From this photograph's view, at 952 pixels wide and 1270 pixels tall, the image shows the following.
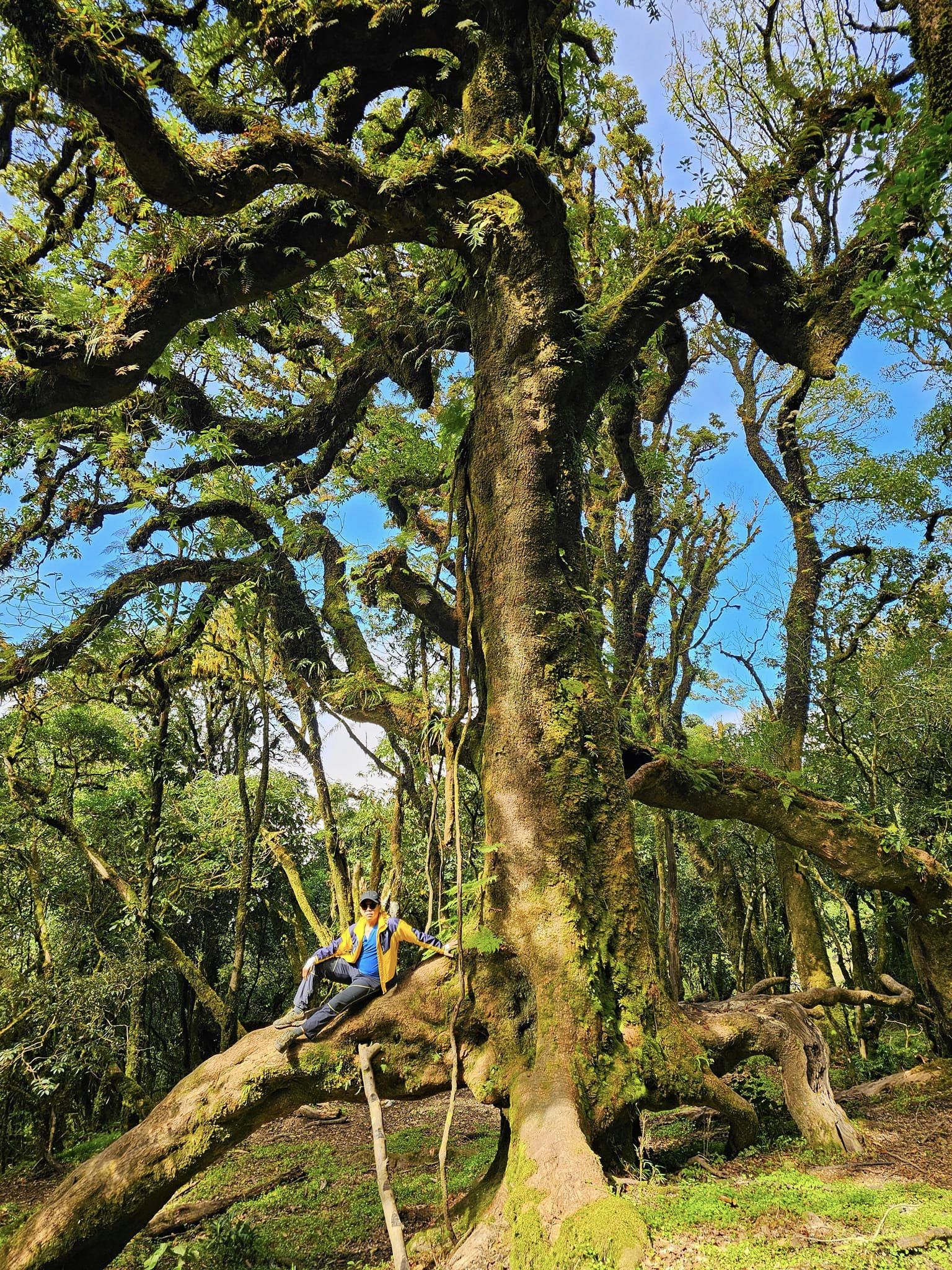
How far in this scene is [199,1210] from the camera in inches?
251

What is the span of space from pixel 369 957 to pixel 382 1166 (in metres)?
1.71

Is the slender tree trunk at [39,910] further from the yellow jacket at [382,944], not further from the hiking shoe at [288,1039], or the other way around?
the yellow jacket at [382,944]

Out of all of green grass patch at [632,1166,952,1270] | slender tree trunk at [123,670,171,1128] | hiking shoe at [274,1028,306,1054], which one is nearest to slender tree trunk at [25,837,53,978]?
slender tree trunk at [123,670,171,1128]

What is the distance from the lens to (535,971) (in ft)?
14.4

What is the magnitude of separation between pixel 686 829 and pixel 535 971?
10078 millimetres

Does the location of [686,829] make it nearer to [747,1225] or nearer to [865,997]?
[865,997]

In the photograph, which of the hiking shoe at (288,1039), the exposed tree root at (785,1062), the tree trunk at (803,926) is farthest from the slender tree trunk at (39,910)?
the tree trunk at (803,926)

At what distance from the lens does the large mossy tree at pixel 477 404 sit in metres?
4.27

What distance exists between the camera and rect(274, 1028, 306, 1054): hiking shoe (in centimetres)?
480

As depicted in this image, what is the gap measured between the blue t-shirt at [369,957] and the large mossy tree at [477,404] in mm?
239

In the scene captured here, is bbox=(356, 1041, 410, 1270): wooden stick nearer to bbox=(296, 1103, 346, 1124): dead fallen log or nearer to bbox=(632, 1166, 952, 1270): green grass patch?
bbox=(632, 1166, 952, 1270): green grass patch

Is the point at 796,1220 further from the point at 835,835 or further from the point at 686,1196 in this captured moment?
the point at 835,835

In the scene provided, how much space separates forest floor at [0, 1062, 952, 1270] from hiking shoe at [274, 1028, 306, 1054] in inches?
55.4

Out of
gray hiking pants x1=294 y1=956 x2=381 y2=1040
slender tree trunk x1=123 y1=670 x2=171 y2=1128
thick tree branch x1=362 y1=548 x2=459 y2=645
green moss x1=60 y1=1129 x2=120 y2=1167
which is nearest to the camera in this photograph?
gray hiking pants x1=294 y1=956 x2=381 y2=1040
